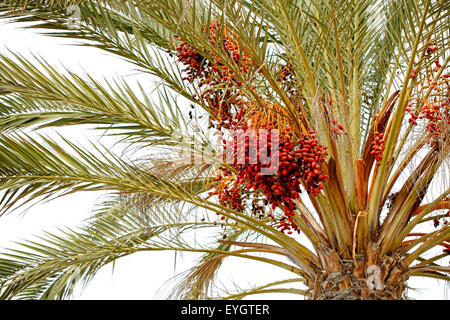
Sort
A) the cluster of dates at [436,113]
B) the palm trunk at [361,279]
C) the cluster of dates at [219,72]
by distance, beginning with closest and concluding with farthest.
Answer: the cluster of dates at [436,113], the cluster of dates at [219,72], the palm trunk at [361,279]

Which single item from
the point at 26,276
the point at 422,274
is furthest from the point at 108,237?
the point at 422,274

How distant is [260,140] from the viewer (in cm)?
295

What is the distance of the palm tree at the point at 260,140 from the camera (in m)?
3.17

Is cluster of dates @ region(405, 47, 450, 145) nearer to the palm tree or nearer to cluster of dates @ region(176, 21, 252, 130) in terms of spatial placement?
the palm tree

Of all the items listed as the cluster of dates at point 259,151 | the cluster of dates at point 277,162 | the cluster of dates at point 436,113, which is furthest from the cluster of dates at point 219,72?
the cluster of dates at point 436,113

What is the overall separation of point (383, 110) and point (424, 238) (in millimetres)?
912

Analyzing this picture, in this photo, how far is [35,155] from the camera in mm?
3486

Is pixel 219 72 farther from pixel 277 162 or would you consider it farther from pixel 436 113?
pixel 436 113

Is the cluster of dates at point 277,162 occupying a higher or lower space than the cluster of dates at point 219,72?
lower

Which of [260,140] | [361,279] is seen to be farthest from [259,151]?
[361,279]

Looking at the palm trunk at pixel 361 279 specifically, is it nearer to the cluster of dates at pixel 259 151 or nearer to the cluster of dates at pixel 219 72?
the cluster of dates at pixel 259 151

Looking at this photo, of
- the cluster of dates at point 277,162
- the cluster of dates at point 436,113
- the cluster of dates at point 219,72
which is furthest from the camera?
the cluster of dates at point 219,72

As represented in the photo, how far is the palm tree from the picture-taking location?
3.17m

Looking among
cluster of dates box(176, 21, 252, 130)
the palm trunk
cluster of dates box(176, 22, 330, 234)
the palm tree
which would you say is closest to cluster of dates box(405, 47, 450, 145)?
the palm tree
